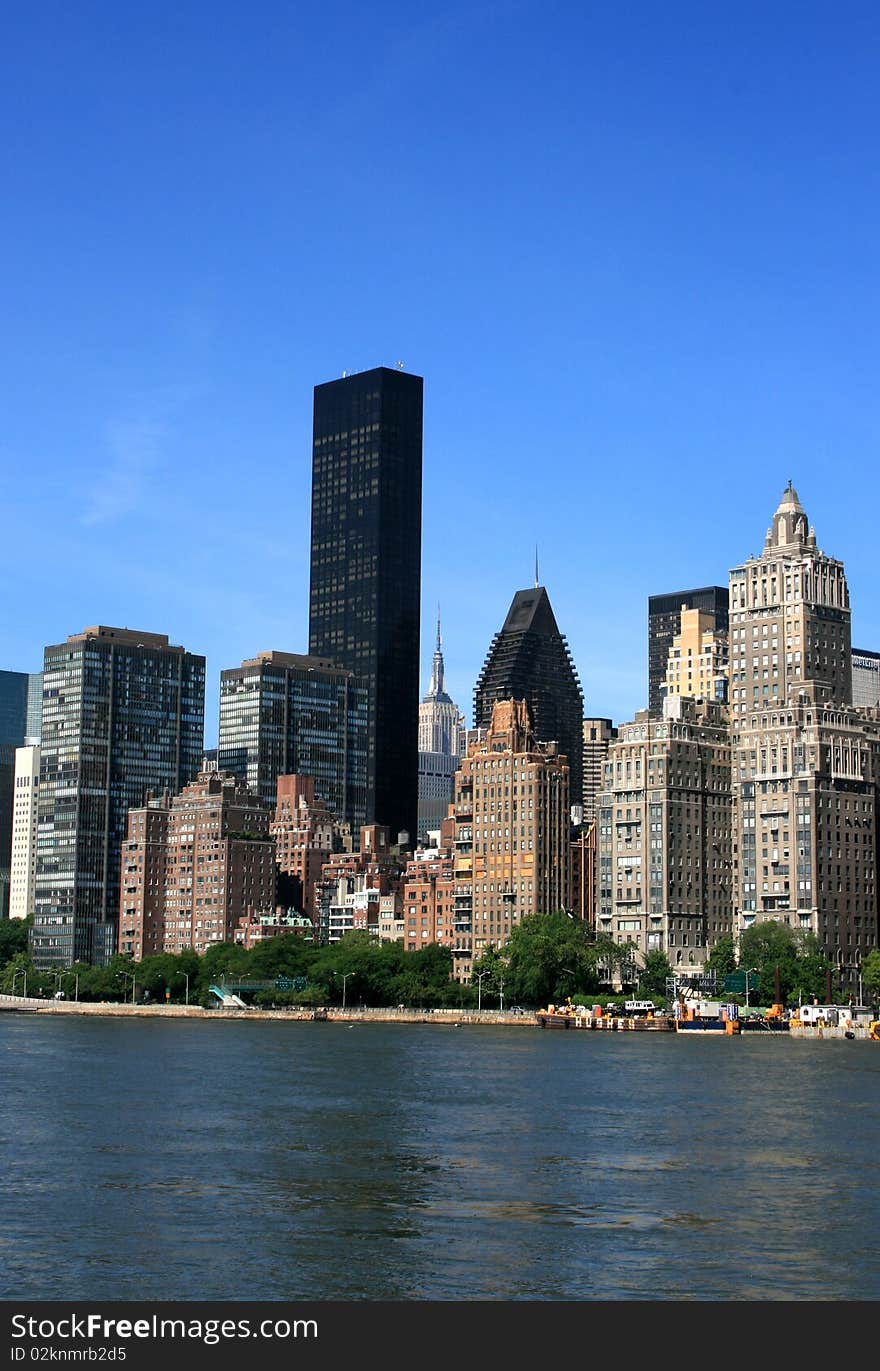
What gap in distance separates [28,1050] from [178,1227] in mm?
129640

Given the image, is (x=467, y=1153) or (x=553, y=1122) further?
(x=553, y=1122)

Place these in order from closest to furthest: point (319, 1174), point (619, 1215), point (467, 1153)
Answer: point (619, 1215), point (319, 1174), point (467, 1153)

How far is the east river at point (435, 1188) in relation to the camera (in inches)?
2352

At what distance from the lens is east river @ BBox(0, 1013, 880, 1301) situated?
196 feet

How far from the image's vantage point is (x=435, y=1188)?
79875 millimetres

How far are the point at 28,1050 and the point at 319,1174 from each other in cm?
11529

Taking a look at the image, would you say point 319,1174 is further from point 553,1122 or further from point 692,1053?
point 692,1053

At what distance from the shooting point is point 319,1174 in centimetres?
8462
